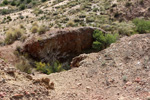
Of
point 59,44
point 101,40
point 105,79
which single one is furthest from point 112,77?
point 59,44

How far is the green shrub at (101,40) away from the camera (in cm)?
1747

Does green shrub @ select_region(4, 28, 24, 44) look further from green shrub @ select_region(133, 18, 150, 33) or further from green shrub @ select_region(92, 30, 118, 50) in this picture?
green shrub @ select_region(133, 18, 150, 33)

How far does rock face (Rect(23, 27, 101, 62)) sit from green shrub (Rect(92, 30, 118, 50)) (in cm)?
87

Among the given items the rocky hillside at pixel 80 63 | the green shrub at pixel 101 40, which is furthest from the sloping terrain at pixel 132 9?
the green shrub at pixel 101 40

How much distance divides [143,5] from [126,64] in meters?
22.3

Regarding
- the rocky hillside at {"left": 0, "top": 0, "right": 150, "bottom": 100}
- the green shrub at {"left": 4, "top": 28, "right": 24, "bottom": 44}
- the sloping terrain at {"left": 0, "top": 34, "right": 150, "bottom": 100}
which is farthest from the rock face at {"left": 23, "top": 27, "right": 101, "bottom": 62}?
the sloping terrain at {"left": 0, "top": 34, "right": 150, "bottom": 100}

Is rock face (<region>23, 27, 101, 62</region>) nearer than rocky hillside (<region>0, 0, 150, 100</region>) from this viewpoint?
No

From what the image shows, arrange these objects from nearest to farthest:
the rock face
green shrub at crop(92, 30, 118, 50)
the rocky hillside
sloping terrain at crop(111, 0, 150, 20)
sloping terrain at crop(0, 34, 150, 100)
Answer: sloping terrain at crop(0, 34, 150, 100)
the rocky hillside
the rock face
green shrub at crop(92, 30, 118, 50)
sloping terrain at crop(111, 0, 150, 20)

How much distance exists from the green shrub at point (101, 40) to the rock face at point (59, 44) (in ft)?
2.84

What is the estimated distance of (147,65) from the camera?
7.96 meters

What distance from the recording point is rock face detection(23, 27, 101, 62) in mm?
17156

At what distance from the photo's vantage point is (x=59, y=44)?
1800 cm

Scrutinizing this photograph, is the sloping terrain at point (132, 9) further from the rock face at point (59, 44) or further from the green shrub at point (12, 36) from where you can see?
the green shrub at point (12, 36)

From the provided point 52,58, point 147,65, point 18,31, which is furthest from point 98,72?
point 18,31
